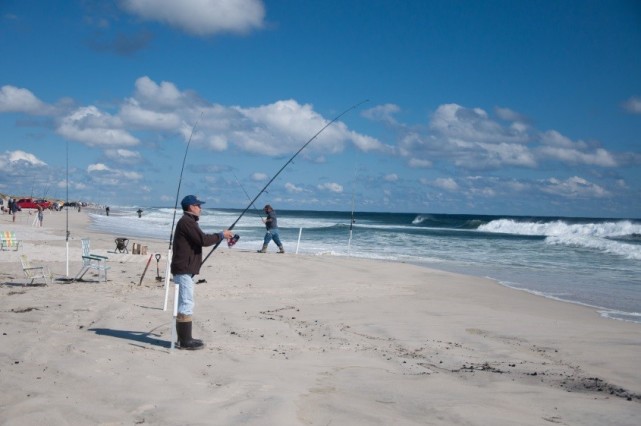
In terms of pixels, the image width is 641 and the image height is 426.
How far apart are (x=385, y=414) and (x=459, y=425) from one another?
55cm

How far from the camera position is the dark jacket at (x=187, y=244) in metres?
5.79

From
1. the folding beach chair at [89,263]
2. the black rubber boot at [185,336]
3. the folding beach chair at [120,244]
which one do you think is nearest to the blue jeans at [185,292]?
the black rubber boot at [185,336]

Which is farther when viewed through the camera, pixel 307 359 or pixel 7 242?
pixel 7 242

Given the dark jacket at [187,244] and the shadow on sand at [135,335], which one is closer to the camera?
the dark jacket at [187,244]

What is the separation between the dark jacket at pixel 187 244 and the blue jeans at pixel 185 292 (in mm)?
76

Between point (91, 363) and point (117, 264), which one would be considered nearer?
point (91, 363)

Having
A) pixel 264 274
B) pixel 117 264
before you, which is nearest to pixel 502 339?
pixel 264 274

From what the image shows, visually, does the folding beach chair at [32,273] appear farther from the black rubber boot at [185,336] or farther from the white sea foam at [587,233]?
the white sea foam at [587,233]

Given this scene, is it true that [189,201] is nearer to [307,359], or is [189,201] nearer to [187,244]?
[187,244]

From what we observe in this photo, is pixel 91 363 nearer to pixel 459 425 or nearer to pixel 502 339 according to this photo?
pixel 459 425

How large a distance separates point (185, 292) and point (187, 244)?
20.9 inches

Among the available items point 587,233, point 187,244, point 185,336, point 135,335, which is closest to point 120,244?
point 135,335

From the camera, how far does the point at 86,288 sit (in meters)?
9.91

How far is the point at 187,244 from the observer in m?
5.86
